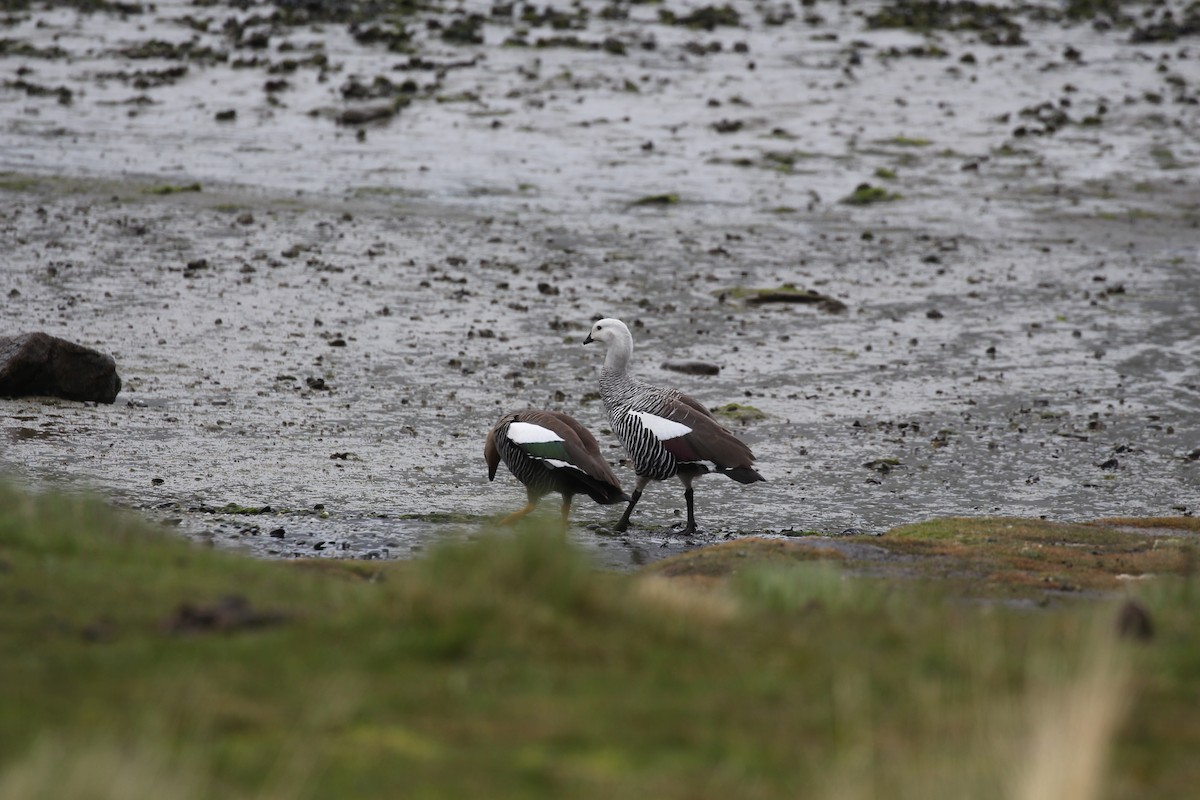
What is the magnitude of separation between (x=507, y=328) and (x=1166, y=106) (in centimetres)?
2402

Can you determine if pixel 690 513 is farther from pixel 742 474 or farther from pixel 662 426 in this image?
pixel 662 426

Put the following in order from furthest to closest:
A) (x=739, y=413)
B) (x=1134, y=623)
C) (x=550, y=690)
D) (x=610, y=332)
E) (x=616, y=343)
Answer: (x=739, y=413), (x=610, y=332), (x=616, y=343), (x=1134, y=623), (x=550, y=690)

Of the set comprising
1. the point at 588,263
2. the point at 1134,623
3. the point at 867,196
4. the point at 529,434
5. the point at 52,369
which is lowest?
the point at 588,263

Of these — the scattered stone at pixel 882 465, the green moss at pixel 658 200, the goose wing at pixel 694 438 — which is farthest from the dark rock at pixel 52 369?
the green moss at pixel 658 200

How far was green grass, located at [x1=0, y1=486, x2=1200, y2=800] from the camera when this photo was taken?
177 inches

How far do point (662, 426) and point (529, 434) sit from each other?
1354 mm

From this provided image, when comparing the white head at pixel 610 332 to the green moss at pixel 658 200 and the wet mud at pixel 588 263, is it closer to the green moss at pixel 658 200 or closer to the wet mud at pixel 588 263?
the wet mud at pixel 588 263

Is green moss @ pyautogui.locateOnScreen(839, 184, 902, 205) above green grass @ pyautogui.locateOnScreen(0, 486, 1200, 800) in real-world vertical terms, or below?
below

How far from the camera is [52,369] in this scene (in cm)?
1616

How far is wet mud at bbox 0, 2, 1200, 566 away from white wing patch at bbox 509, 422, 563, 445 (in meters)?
0.71

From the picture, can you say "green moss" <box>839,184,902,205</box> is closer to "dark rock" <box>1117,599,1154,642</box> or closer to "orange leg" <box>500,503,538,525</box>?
"orange leg" <box>500,503,538,525</box>

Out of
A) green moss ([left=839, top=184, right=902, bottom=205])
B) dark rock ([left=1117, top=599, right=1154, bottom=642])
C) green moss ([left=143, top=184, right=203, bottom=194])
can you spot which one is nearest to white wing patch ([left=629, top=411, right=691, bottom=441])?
dark rock ([left=1117, top=599, right=1154, bottom=642])

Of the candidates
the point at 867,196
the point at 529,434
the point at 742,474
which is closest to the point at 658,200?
the point at 867,196

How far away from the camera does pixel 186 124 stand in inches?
1371
